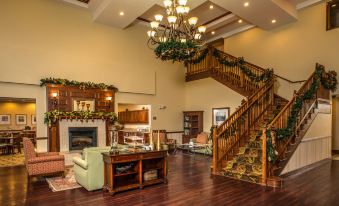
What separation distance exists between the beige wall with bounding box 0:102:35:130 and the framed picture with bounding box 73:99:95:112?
7.59 metres

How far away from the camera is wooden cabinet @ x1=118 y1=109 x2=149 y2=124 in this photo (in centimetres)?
1209

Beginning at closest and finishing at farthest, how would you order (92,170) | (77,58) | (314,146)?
1. (92,170)
2. (314,146)
3. (77,58)

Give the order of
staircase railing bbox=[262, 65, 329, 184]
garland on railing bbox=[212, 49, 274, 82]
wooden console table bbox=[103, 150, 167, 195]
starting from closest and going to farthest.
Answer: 1. wooden console table bbox=[103, 150, 167, 195]
2. staircase railing bbox=[262, 65, 329, 184]
3. garland on railing bbox=[212, 49, 274, 82]

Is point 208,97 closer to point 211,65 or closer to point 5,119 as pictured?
point 211,65

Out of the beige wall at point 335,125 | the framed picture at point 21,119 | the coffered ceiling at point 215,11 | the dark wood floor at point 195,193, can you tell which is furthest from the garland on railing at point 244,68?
the framed picture at point 21,119

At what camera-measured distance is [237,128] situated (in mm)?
6742

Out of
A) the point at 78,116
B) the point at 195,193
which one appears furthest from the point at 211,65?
the point at 195,193

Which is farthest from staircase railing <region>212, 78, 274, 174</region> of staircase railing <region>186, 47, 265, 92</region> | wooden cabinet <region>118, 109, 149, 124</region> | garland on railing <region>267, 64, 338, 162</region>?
wooden cabinet <region>118, 109, 149, 124</region>

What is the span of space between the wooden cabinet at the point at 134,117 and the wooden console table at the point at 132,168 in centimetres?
645

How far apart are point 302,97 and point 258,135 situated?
1606 millimetres

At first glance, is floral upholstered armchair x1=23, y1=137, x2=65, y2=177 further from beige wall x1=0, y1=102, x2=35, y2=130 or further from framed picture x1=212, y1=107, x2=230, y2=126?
beige wall x1=0, y1=102, x2=35, y2=130

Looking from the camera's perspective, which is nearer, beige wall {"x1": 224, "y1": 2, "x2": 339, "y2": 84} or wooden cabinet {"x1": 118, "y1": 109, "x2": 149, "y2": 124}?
beige wall {"x1": 224, "y1": 2, "x2": 339, "y2": 84}

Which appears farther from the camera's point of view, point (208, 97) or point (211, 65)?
point (208, 97)

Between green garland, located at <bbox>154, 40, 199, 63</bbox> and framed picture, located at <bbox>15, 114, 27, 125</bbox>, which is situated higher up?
green garland, located at <bbox>154, 40, 199, 63</bbox>
